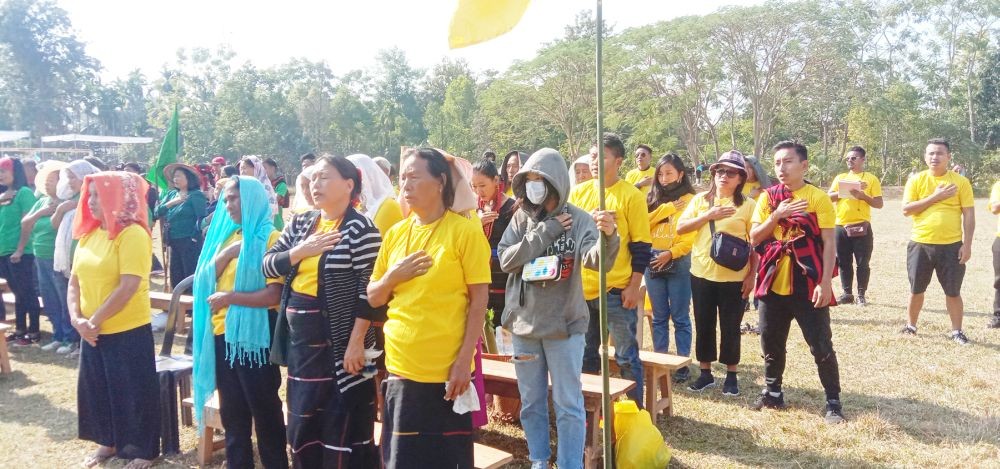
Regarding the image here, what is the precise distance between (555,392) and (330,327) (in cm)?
113

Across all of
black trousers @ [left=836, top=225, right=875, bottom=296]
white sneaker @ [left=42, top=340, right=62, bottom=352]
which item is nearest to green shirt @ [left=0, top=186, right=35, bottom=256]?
white sneaker @ [left=42, top=340, right=62, bottom=352]

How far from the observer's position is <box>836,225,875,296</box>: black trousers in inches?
310

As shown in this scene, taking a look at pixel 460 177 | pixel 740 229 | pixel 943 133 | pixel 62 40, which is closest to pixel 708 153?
pixel 943 133

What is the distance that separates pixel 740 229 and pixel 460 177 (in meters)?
2.66

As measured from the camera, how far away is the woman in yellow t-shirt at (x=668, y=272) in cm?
515

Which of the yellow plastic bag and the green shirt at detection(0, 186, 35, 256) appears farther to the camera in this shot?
the green shirt at detection(0, 186, 35, 256)

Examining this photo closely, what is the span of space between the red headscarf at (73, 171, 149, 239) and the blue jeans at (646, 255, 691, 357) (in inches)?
143

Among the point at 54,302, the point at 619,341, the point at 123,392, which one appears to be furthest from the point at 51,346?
the point at 619,341

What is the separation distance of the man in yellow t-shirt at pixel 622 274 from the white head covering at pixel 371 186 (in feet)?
4.06

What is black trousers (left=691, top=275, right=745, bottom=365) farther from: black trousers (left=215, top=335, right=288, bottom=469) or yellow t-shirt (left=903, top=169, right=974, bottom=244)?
black trousers (left=215, top=335, right=288, bottom=469)

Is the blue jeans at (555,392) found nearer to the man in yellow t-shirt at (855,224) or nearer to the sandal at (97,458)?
the sandal at (97,458)

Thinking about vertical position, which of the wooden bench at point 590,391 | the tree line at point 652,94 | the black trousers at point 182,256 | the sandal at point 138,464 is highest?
the tree line at point 652,94

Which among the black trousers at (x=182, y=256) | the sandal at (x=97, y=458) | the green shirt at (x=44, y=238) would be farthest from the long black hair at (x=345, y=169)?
the black trousers at (x=182, y=256)

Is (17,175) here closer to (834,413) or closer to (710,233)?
(710,233)
